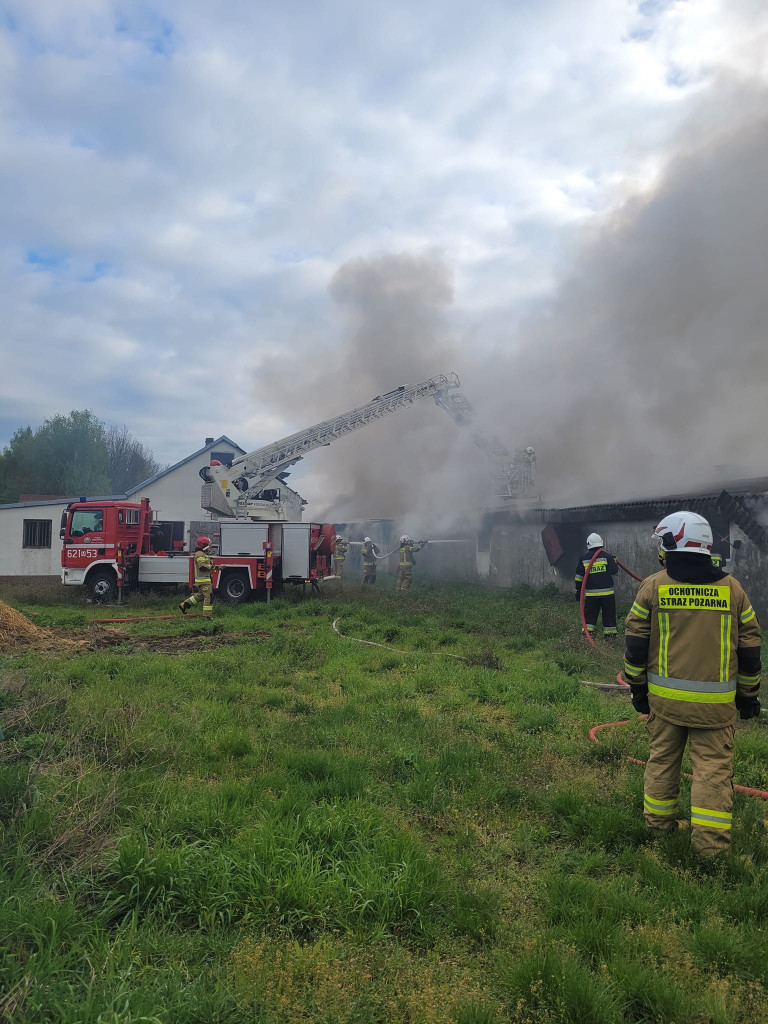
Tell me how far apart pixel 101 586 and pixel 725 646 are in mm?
14549

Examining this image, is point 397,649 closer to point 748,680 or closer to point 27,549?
point 748,680

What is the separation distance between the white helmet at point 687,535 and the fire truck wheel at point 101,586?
14.2m

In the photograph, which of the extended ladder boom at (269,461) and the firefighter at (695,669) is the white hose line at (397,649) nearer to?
the firefighter at (695,669)

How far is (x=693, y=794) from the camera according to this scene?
354 cm

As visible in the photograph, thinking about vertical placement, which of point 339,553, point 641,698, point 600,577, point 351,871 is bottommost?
point 351,871

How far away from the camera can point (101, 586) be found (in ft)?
50.4

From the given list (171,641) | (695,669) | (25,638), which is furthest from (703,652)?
(25,638)

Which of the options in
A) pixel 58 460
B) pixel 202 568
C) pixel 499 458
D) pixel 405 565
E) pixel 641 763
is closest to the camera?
pixel 641 763

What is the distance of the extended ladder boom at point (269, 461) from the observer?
18.2 m

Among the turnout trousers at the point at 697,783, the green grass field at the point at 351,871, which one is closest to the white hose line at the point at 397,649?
the green grass field at the point at 351,871

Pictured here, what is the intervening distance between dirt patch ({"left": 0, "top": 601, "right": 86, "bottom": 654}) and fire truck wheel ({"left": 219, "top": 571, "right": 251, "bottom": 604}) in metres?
5.08

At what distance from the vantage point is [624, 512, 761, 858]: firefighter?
142 inches

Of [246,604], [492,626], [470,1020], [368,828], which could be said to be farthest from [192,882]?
[246,604]

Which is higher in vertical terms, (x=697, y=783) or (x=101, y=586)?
(x=101, y=586)
